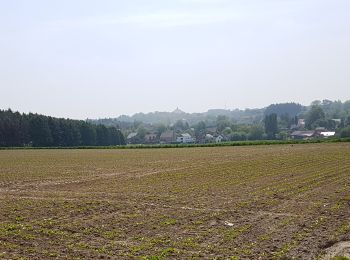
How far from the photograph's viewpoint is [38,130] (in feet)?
405

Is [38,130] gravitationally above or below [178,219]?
above

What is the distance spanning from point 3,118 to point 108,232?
112180 mm

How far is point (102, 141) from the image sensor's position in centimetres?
14900

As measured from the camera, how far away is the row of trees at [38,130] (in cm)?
11956

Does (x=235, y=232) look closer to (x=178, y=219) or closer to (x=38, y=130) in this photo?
(x=178, y=219)

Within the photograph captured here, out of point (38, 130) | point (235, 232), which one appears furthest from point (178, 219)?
point (38, 130)

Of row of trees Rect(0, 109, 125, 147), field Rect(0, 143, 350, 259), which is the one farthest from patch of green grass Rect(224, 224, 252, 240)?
row of trees Rect(0, 109, 125, 147)

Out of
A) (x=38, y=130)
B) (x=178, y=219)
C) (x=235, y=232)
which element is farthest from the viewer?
(x=38, y=130)

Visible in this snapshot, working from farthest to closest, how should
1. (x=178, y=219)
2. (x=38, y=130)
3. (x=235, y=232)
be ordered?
(x=38, y=130), (x=178, y=219), (x=235, y=232)

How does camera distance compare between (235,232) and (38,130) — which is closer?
(235,232)

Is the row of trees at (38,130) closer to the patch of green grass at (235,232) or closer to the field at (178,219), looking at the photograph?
the field at (178,219)

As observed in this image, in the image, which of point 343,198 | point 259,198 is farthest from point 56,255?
point 343,198

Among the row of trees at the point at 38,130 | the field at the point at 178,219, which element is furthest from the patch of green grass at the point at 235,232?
the row of trees at the point at 38,130

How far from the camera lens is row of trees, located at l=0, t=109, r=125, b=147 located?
392ft
